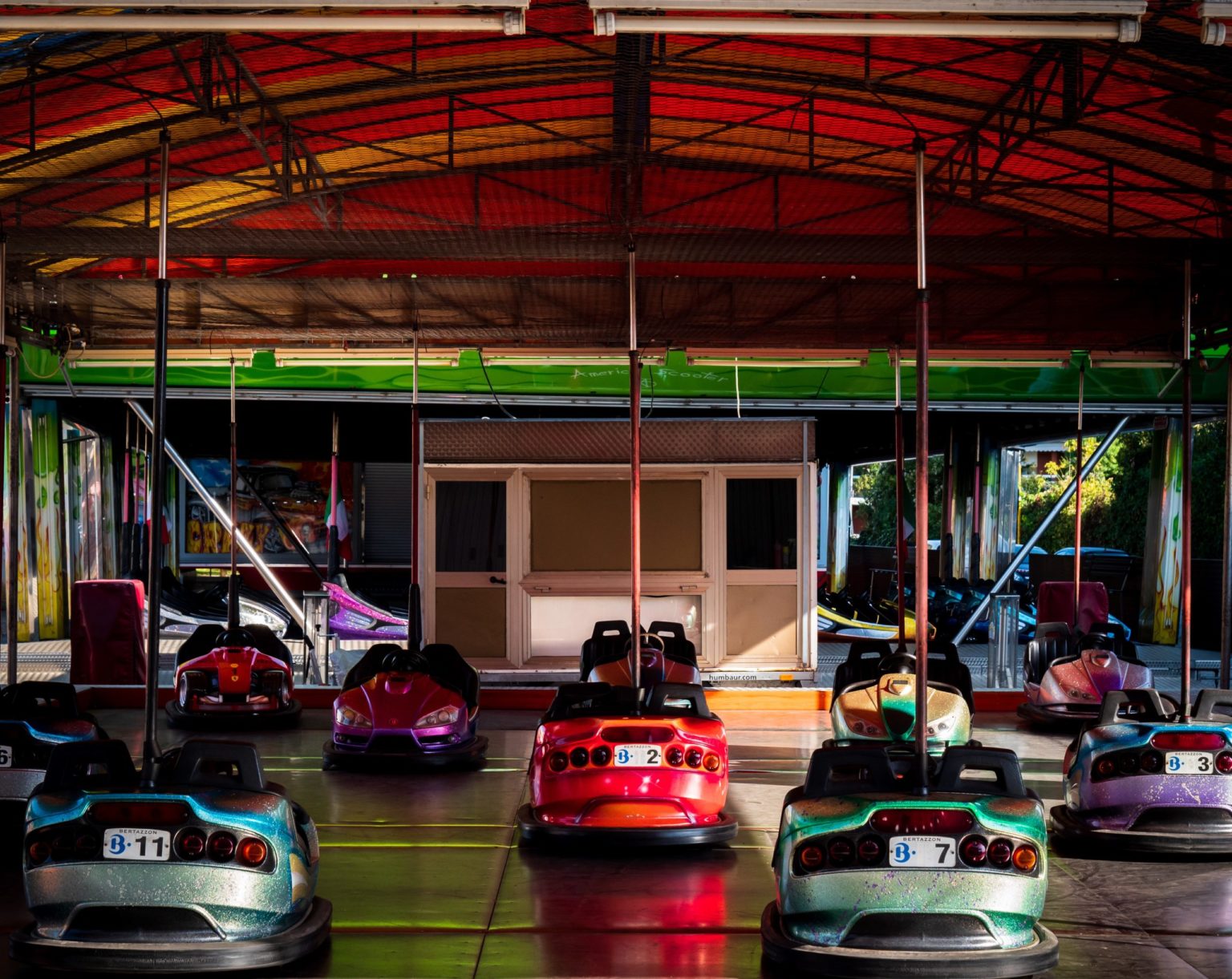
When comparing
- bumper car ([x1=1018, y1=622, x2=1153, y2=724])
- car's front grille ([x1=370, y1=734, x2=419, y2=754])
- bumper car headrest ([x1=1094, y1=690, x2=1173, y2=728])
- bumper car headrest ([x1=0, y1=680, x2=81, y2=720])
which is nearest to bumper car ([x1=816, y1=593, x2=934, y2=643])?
bumper car ([x1=1018, y1=622, x2=1153, y2=724])

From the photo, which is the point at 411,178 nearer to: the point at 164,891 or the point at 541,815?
the point at 541,815

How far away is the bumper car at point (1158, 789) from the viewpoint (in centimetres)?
606

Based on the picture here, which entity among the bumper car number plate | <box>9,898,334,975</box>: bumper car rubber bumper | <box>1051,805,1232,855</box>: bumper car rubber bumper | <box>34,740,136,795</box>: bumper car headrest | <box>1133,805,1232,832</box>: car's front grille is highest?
<box>34,740,136,795</box>: bumper car headrest

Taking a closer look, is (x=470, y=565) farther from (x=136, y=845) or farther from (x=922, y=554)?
(x=136, y=845)

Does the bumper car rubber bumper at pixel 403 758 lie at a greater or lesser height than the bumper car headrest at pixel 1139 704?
lesser

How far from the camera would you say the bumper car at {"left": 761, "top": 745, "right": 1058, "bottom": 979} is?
4141 millimetres

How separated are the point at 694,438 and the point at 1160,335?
397cm

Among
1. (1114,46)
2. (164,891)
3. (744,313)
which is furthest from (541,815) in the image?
(744,313)

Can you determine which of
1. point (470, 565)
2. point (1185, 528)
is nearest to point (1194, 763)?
point (1185, 528)

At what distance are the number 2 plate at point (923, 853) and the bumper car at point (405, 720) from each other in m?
4.48

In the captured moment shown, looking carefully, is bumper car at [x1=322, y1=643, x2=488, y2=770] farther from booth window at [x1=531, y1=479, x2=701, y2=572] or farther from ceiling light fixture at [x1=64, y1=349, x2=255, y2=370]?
ceiling light fixture at [x1=64, y1=349, x2=255, y2=370]

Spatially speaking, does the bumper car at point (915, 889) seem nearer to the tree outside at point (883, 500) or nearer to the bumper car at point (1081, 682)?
the bumper car at point (1081, 682)

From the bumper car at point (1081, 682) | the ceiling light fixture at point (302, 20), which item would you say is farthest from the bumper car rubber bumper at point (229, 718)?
the ceiling light fixture at point (302, 20)

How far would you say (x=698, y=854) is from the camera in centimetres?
614
